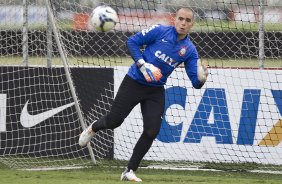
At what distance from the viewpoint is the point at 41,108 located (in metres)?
11.7

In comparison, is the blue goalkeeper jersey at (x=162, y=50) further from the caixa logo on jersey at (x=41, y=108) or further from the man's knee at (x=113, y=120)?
the caixa logo on jersey at (x=41, y=108)

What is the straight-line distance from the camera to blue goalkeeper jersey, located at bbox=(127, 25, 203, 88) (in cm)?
908

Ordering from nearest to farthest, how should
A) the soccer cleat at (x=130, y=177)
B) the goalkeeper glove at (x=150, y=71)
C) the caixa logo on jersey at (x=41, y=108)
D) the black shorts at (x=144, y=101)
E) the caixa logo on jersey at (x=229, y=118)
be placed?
the goalkeeper glove at (x=150, y=71) < the black shorts at (x=144, y=101) < the soccer cleat at (x=130, y=177) < the caixa logo on jersey at (x=229, y=118) < the caixa logo on jersey at (x=41, y=108)

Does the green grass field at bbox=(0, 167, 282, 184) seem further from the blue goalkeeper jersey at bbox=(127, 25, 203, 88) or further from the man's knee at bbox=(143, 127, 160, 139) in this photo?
the blue goalkeeper jersey at bbox=(127, 25, 203, 88)

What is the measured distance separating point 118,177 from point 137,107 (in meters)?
1.99

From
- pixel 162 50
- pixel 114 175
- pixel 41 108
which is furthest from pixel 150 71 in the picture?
pixel 41 108

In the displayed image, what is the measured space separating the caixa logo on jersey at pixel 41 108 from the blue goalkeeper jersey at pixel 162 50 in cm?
263

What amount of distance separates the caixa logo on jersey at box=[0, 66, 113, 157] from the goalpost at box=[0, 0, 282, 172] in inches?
0.6

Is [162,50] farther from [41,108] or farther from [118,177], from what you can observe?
[41,108]

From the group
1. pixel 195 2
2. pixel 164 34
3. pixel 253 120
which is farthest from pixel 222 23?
pixel 164 34

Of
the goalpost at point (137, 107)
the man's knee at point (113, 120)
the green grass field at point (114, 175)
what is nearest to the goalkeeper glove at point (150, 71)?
the man's knee at point (113, 120)

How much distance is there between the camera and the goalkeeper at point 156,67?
29.7 ft

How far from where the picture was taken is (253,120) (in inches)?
444

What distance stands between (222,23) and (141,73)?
2.49 m
